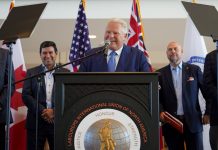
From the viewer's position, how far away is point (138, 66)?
307 centimetres

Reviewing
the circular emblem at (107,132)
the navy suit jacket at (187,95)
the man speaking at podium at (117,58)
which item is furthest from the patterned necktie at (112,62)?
the circular emblem at (107,132)

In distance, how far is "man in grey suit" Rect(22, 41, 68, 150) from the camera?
154 inches

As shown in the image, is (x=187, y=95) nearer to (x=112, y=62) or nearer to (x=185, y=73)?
(x=185, y=73)

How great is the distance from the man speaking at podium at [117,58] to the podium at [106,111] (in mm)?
911

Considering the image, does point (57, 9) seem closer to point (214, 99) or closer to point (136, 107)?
point (214, 99)

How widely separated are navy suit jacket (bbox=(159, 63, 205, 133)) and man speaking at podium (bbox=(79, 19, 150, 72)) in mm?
866

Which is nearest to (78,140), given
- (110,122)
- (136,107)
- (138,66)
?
(110,122)

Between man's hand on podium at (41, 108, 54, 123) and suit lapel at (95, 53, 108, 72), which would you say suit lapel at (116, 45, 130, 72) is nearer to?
suit lapel at (95, 53, 108, 72)

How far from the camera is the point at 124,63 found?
120 inches

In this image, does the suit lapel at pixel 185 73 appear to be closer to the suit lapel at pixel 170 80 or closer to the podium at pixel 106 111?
the suit lapel at pixel 170 80

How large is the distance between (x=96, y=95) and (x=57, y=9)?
5619mm

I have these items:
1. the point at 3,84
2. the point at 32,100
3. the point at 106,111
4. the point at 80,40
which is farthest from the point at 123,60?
the point at 80,40

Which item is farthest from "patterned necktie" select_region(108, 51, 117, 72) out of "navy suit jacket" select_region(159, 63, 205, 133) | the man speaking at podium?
"navy suit jacket" select_region(159, 63, 205, 133)

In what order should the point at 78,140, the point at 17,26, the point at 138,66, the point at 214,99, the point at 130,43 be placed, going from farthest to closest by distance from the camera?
the point at 130,43 < the point at 214,99 < the point at 138,66 < the point at 17,26 < the point at 78,140
